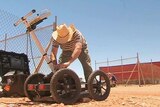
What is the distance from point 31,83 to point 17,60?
1.98 metres

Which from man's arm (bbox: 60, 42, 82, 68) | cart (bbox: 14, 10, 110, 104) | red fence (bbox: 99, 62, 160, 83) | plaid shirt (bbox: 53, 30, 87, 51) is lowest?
cart (bbox: 14, 10, 110, 104)

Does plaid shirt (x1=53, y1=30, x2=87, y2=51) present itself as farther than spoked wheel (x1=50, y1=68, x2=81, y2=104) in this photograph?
Yes

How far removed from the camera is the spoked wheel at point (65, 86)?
541 centimetres

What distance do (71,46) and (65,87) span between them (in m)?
1.02

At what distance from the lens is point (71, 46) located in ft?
21.0

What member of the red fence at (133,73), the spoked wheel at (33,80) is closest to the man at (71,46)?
the spoked wheel at (33,80)

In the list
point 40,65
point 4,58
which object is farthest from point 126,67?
point 4,58

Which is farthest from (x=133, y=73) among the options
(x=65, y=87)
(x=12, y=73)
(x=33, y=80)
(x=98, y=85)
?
(x=65, y=87)

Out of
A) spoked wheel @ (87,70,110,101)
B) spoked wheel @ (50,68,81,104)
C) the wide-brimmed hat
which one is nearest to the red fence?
spoked wheel @ (87,70,110,101)

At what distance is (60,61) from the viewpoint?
21.7 ft

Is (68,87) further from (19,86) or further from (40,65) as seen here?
(40,65)

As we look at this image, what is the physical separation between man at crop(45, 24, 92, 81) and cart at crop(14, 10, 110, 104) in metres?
0.36

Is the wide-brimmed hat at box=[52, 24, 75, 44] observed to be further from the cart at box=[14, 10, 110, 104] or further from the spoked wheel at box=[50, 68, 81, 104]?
the spoked wheel at box=[50, 68, 81, 104]

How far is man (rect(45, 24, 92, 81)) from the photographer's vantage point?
20.5 feet
